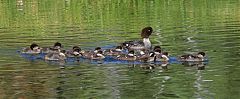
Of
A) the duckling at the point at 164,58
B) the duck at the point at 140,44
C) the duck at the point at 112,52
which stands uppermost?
the duck at the point at 140,44

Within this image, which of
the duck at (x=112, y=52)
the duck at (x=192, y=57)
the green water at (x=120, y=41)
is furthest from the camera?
the duck at (x=112, y=52)

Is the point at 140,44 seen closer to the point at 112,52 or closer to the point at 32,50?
the point at 112,52

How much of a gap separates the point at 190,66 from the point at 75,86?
19.7 feet

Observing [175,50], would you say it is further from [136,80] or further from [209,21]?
[209,21]

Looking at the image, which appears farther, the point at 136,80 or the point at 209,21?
the point at 209,21

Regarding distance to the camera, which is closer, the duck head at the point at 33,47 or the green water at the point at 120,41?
the green water at the point at 120,41

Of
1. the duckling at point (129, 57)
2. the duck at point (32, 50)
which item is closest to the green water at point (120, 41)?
the duck at point (32, 50)

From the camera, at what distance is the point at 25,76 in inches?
1004

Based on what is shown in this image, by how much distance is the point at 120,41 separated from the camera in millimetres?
36625

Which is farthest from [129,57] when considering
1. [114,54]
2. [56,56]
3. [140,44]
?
[140,44]

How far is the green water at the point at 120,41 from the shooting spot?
72.3 feet

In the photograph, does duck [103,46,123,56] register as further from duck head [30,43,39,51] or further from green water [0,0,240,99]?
duck head [30,43,39,51]

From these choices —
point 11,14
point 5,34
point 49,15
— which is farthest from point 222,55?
point 11,14

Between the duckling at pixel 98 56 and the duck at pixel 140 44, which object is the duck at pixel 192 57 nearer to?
the duckling at pixel 98 56
